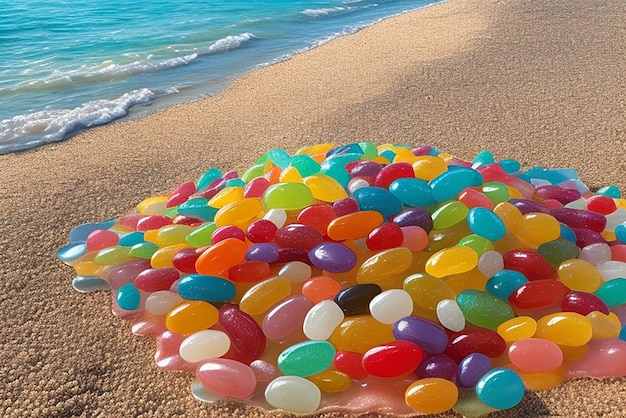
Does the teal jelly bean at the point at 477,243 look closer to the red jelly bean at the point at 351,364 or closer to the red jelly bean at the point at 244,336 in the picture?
the red jelly bean at the point at 351,364

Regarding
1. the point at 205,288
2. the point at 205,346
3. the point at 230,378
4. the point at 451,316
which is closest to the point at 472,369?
the point at 451,316

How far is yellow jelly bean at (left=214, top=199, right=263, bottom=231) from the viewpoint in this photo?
9.93 ft

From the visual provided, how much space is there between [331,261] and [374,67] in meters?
4.62

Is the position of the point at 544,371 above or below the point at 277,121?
below

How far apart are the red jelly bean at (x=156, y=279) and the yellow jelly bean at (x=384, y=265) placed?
966 millimetres

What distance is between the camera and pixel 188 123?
5.65 meters

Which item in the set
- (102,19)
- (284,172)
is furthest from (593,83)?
(102,19)

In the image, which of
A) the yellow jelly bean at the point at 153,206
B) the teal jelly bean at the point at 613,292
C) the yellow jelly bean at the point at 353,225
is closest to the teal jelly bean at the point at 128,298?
the yellow jelly bean at the point at 153,206

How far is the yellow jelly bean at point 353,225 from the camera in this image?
278 cm

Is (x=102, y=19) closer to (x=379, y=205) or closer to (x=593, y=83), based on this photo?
(x=593, y=83)

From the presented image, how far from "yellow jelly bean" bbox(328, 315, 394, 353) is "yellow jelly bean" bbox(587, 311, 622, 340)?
34.6 inches

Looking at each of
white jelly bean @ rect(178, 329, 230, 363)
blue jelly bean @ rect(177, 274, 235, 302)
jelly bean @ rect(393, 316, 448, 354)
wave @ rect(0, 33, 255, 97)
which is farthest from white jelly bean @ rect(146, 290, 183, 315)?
wave @ rect(0, 33, 255, 97)

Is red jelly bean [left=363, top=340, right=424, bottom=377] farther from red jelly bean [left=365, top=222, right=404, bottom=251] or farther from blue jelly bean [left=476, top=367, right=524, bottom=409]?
red jelly bean [left=365, top=222, right=404, bottom=251]

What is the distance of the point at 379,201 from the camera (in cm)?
291
